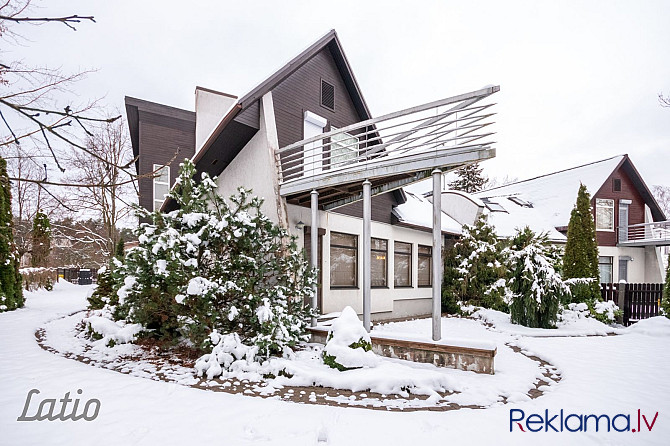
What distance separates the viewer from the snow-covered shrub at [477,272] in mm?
12469

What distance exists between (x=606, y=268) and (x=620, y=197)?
3891 mm

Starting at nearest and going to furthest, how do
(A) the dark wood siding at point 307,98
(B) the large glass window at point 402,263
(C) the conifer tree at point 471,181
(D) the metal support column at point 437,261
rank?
(D) the metal support column at point 437,261, (A) the dark wood siding at point 307,98, (B) the large glass window at point 402,263, (C) the conifer tree at point 471,181

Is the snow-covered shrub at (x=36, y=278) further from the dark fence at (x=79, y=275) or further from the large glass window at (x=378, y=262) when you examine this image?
the large glass window at (x=378, y=262)

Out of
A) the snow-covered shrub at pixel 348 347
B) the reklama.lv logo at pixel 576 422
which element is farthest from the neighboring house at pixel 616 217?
the reklama.lv logo at pixel 576 422

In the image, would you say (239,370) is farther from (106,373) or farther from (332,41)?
(332,41)

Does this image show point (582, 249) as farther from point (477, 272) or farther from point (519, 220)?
point (519, 220)

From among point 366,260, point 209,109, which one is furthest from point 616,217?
point 209,109

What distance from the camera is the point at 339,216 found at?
10.4 m

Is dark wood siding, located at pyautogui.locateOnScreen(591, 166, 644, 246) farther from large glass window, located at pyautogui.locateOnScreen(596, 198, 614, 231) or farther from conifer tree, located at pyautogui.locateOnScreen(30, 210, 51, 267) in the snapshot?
conifer tree, located at pyautogui.locateOnScreen(30, 210, 51, 267)

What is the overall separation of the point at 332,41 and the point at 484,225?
25.8 feet

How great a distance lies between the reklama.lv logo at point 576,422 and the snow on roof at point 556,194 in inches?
556

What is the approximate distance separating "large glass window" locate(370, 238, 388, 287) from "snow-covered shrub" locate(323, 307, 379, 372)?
17.3ft

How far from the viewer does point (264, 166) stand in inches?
348

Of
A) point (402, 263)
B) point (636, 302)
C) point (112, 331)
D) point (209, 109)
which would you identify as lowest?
point (636, 302)
